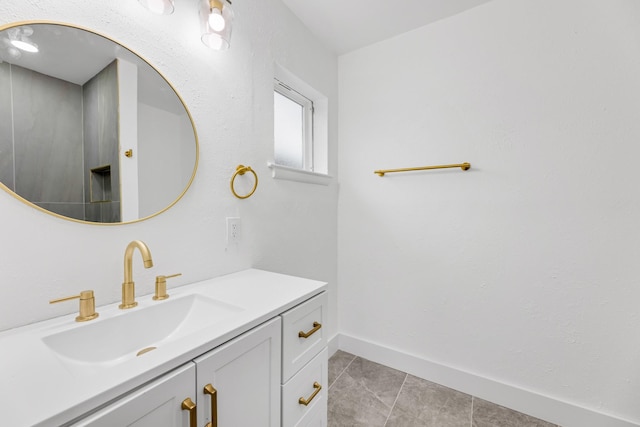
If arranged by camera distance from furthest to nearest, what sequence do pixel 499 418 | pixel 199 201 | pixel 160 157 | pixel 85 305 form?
pixel 499 418
pixel 199 201
pixel 160 157
pixel 85 305

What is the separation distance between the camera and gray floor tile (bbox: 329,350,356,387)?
178 centimetres

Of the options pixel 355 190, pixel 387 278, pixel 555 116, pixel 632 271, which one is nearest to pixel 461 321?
pixel 387 278

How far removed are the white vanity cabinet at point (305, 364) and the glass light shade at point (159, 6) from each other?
1.09 metres

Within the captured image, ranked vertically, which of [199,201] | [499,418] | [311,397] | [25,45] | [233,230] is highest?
[25,45]

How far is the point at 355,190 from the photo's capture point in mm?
2031

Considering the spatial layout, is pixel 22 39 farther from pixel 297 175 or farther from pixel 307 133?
pixel 307 133

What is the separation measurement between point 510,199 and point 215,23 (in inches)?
67.0

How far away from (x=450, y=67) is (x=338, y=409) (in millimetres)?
2144

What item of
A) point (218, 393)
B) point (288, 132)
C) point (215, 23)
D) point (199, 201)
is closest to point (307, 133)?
point (288, 132)

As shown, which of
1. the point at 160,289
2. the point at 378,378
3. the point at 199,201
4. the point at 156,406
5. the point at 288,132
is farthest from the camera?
the point at 288,132

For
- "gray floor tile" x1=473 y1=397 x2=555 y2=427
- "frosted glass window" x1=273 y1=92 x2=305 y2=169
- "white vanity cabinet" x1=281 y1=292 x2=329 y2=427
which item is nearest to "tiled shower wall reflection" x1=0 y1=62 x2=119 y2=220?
"white vanity cabinet" x1=281 y1=292 x2=329 y2=427

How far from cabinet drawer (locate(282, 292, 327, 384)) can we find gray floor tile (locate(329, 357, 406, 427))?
0.70 meters

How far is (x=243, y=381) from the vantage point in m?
0.69

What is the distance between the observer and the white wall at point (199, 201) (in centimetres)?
71
